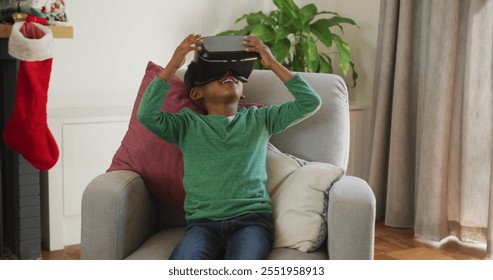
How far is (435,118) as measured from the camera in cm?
323

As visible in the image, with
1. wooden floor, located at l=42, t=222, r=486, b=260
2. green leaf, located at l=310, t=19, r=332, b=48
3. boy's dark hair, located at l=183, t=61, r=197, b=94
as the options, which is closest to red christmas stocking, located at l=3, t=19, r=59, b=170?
wooden floor, located at l=42, t=222, r=486, b=260

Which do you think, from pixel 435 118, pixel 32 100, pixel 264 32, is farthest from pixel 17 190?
pixel 435 118

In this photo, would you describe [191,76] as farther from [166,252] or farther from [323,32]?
[323,32]

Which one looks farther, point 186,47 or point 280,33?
point 280,33

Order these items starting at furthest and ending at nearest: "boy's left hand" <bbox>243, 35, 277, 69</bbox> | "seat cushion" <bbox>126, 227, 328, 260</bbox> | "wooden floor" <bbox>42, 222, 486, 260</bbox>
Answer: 1. "wooden floor" <bbox>42, 222, 486, 260</bbox>
2. "boy's left hand" <bbox>243, 35, 277, 69</bbox>
3. "seat cushion" <bbox>126, 227, 328, 260</bbox>

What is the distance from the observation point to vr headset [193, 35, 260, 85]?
2.01 metres

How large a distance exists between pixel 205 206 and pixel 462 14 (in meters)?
1.72

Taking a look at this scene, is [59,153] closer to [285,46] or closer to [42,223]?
[42,223]

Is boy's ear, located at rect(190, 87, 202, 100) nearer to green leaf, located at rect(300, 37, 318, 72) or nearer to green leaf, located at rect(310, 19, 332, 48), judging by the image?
green leaf, located at rect(300, 37, 318, 72)

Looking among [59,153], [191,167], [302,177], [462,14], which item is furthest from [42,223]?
[462,14]

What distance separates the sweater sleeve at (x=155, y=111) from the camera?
2.03 m

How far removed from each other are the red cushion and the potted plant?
130cm

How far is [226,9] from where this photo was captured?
12.1 feet

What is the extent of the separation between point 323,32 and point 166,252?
72.4 inches
